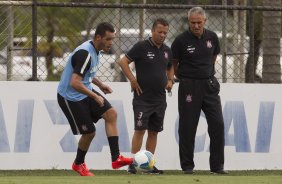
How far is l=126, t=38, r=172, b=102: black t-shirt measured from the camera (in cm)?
1195

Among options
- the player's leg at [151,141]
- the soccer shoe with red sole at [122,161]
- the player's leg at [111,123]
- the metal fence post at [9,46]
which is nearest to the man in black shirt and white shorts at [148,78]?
the player's leg at [151,141]

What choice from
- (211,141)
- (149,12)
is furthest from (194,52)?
(149,12)

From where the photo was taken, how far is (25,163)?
12.6 m

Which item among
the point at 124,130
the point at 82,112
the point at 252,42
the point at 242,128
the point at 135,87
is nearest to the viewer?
the point at 82,112

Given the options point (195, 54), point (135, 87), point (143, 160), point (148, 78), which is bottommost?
point (143, 160)

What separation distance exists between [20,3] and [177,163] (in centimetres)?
296

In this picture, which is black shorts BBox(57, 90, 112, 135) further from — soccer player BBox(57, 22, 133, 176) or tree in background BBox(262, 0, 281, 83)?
tree in background BBox(262, 0, 281, 83)

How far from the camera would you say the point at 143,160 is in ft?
36.8

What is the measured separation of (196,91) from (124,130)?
1.25 meters

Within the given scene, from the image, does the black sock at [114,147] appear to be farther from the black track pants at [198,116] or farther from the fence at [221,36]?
the fence at [221,36]

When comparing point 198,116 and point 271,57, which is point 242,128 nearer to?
point 198,116

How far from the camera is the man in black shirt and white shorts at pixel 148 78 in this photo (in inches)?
469

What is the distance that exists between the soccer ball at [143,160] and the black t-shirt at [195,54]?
1.35 meters
